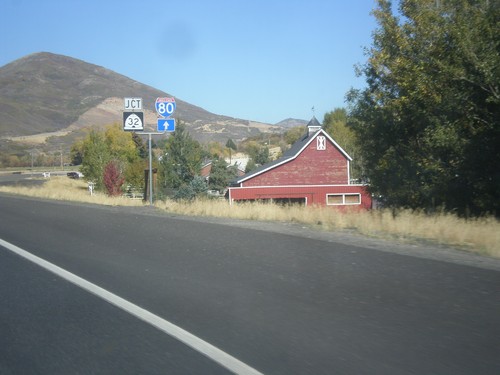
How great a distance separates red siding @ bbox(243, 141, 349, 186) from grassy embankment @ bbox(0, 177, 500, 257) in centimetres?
2560

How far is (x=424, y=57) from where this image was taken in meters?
24.3

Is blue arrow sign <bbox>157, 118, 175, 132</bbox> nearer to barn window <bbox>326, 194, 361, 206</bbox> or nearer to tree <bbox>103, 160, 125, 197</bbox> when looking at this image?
barn window <bbox>326, 194, 361, 206</bbox>

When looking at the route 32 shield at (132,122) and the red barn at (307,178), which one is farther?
the red barn at (307,178)

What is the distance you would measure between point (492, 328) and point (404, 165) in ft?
62.9

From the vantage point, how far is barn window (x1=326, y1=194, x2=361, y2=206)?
44.4m

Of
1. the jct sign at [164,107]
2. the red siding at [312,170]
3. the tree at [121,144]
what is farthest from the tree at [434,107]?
the tree at [121,144]

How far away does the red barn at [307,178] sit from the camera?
148 feet

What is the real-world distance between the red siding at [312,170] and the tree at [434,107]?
67.4ft

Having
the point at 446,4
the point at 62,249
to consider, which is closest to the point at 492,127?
the point at 446,4

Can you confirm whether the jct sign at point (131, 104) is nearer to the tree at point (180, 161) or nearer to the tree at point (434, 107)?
the tree at point (434, 107)

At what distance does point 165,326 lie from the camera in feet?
22.4

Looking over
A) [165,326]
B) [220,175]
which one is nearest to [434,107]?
[165,326]

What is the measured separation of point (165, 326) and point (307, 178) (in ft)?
142

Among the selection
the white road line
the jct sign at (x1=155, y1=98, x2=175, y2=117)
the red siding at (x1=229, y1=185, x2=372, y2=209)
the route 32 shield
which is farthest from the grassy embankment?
the red siding at (x1=229, y1=185, x2=372, y2=209)
